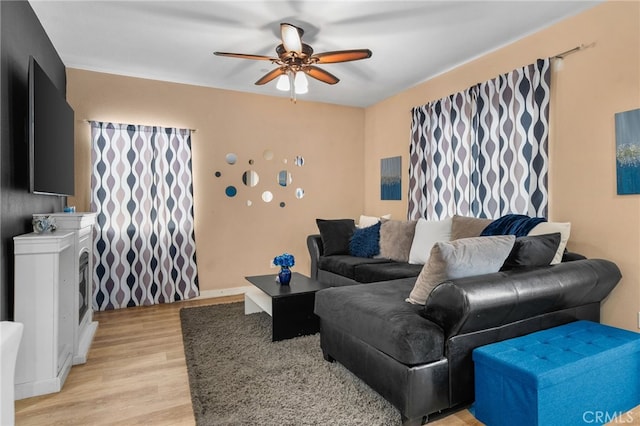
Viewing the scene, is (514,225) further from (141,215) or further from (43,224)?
(141,215)

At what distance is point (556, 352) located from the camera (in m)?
1.78

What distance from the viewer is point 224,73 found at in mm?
4145

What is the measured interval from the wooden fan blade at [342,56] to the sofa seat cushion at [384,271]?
1942mm

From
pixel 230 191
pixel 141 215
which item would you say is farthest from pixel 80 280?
pixel 230 191

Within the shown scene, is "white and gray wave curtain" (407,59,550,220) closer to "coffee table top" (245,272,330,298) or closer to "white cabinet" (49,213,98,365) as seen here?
"coffee table top" (245,272,330,298)

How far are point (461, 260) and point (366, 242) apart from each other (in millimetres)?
2409

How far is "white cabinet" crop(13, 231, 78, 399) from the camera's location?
219cm

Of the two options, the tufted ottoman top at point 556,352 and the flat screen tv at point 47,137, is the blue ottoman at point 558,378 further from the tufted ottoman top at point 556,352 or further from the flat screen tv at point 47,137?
the flat screen tv at point 47,137

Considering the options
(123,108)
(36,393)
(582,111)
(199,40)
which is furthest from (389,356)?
(123,108)

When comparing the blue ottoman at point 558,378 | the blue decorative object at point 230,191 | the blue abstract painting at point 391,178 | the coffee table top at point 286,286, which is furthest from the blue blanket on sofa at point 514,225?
the blue decorative object at point 230,191

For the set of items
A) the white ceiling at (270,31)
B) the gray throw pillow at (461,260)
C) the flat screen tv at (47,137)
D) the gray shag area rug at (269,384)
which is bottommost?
the gray shag area rug at (269,384)

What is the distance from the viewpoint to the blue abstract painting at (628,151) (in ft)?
8.13

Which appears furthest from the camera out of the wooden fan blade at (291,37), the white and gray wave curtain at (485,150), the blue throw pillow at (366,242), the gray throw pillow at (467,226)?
the blue throw pillow at (366,242)

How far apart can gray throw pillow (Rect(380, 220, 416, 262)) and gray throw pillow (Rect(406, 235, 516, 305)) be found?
74.5 inches
